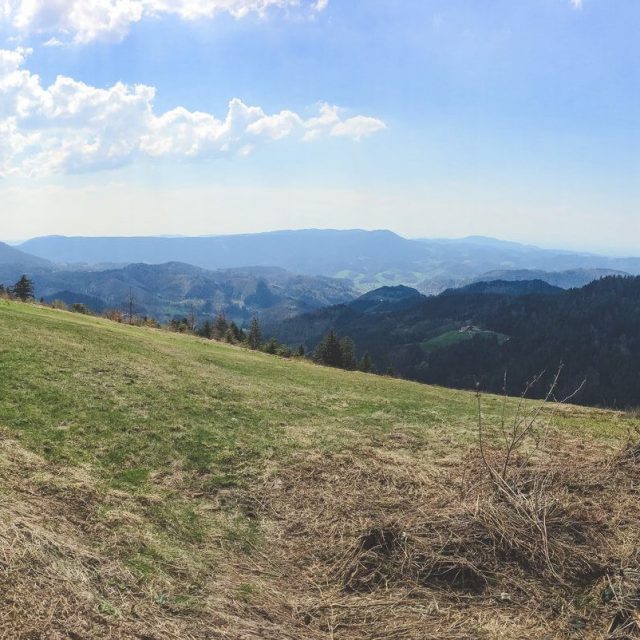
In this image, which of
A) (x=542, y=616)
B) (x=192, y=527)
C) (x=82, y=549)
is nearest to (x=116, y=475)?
(x=192, y=527)

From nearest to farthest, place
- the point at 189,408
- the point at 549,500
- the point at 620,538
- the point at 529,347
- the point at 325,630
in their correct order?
the point at 325,630 → the point at 620,538 → the point at 549,500 → the point at 189,408 → the point at 529,347

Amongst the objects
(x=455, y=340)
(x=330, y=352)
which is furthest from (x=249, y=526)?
(x=455, y=340)

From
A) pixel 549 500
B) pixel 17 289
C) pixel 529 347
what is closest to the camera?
pixel 549 500

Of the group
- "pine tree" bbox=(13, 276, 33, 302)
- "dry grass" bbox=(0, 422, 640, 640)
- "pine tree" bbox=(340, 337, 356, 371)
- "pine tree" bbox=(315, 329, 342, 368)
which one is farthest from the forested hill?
"dry grass" bbox=(0, 422, 640, 640)

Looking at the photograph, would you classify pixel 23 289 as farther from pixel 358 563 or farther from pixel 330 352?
pixel 358 563

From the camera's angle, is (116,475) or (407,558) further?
(116,475)

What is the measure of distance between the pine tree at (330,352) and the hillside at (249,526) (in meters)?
57.7

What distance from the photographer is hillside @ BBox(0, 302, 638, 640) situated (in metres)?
5.16

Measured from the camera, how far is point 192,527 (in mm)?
7074

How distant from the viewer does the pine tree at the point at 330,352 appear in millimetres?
70812

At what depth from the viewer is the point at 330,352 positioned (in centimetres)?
7162

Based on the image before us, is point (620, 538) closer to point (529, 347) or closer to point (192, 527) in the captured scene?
point (192, 527)

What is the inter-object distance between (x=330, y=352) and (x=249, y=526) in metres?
64.2

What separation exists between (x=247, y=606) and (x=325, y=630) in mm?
893
